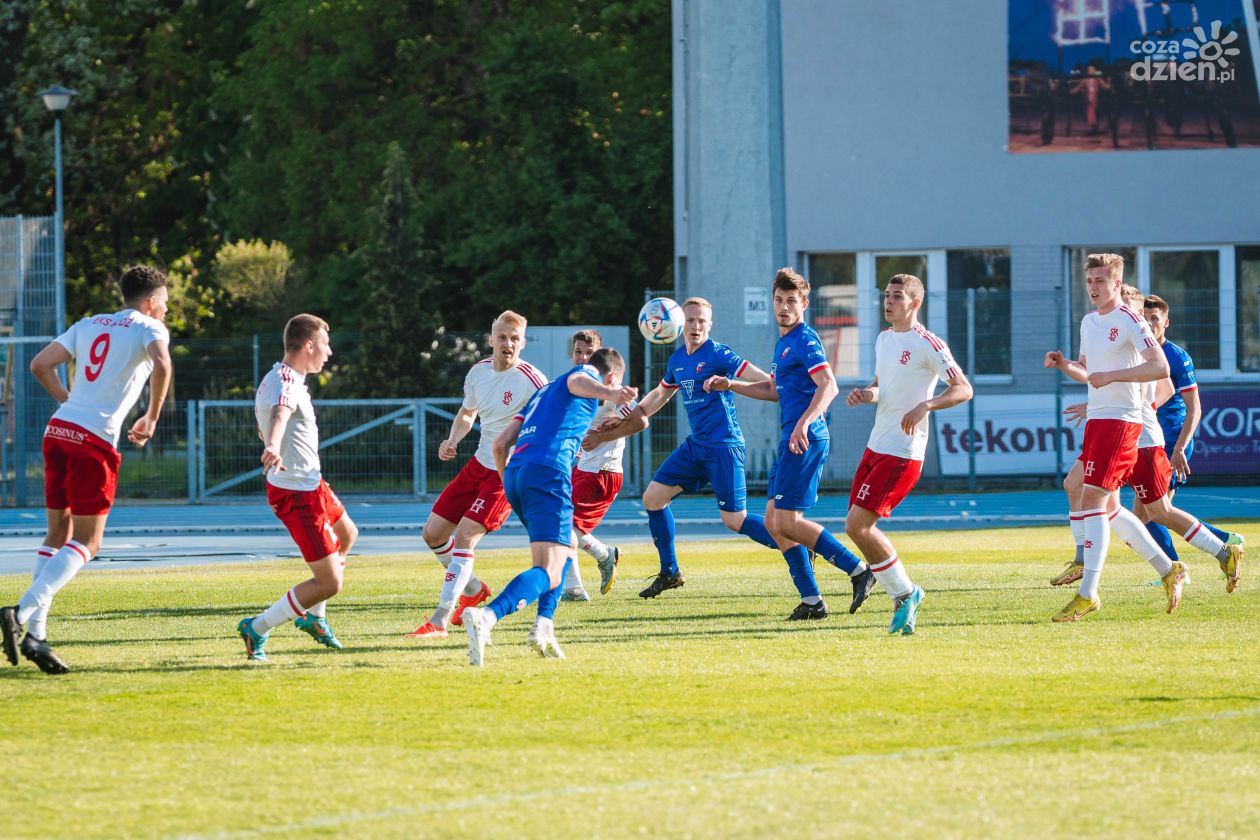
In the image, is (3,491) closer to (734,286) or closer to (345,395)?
(345,395)

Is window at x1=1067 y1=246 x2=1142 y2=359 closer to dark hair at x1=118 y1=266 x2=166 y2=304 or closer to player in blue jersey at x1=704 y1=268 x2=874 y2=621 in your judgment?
player in blue jersey at x1=704 y1=268 x2=874 y2=621

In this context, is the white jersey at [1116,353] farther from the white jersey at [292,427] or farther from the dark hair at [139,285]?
the dark hair at [139,285]

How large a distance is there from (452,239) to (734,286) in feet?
48.4

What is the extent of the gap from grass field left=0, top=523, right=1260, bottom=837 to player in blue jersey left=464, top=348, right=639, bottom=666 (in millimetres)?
402

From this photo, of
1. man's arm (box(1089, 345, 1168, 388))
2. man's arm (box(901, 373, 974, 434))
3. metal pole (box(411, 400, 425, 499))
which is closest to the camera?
man's arm (box(901, 373, 974, 434))

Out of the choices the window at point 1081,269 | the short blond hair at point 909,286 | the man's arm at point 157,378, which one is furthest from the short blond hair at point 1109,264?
the window at point 1081,269

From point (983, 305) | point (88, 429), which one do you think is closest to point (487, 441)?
point (88, 429)

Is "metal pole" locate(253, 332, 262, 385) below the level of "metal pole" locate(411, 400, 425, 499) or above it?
above

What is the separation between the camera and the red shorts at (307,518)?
29.6 feet

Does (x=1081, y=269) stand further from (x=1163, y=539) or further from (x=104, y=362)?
(x=104, y=362)

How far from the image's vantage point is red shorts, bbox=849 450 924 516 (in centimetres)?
1017

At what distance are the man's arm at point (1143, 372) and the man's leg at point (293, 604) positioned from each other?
4.67m

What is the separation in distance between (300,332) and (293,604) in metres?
1.43

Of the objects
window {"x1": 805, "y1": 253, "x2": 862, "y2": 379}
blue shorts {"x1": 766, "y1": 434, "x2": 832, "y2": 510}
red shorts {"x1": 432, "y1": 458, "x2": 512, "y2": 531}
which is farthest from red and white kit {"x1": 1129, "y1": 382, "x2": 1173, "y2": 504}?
window {"x1": 805, "y1": 253, "x2": 862, "y2": 379}
